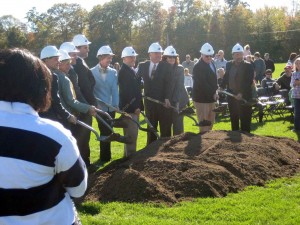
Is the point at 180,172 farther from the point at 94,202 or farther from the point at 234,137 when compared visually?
the point at 234,137

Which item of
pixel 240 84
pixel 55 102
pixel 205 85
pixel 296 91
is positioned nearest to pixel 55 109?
pixel 55 102

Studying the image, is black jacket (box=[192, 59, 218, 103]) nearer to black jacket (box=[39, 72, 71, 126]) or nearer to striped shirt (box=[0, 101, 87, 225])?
black jacket (box=[39, 72, 71, 126])

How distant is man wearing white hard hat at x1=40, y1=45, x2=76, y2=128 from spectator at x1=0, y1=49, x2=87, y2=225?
3.28 meters

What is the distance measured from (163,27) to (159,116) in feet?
165

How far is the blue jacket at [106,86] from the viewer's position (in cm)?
919

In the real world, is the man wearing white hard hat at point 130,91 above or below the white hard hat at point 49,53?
below

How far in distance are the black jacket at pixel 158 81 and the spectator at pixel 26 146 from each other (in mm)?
7109

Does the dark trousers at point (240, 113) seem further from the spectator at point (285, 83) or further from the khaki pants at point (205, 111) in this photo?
the spectator at point (285, 83)

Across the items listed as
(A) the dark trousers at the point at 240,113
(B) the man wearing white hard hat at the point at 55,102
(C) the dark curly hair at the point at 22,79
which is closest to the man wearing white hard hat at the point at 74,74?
(B) the man wearing white hard hat at the point at 55,102

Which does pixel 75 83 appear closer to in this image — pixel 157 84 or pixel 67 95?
pixel 67 95

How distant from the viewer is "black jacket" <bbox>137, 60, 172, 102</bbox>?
955cm

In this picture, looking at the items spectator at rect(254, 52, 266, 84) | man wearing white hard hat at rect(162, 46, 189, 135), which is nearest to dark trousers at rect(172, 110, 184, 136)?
man wearing white hard hat at rect(162, 46, 189, 135)

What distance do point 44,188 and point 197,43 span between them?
52.8m

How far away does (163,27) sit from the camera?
5931 centimetres
